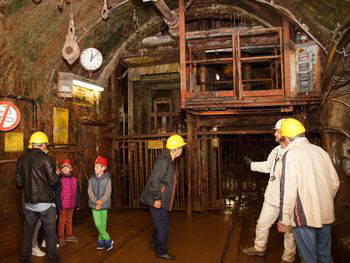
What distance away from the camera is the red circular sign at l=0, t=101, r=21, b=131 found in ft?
18.2

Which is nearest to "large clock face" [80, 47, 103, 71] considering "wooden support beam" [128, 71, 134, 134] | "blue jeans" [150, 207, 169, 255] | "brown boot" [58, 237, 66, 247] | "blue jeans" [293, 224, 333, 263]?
"wooden support beam" [128, 71, 134, 134]

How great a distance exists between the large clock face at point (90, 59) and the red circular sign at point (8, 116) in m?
2.36

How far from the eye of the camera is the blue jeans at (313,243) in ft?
12.2

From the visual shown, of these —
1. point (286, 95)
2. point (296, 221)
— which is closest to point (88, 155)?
point (286, 95)

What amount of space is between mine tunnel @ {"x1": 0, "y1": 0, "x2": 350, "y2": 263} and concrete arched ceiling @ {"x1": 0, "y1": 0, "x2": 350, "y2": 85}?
0.03 meters

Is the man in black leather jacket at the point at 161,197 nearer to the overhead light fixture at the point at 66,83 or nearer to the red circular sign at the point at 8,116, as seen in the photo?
the red circular sign at the point at 8,116

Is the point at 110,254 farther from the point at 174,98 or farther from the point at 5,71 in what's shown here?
the point at 174,98

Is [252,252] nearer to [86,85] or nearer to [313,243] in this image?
[313,243]

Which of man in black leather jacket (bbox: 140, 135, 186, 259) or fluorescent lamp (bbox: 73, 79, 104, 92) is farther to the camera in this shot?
fluorescent lamp (bbox: 73, 79, 104, 92)

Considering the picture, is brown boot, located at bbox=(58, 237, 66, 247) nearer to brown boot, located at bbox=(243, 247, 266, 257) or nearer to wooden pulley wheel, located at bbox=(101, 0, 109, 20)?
brown boot, located at bbox=(243, 247, 266, 257)

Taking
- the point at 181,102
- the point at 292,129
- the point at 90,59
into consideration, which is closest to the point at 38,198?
the point at 181,102

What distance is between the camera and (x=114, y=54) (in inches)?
365

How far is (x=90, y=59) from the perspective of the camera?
25.4ft

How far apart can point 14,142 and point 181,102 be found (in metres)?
3.77
